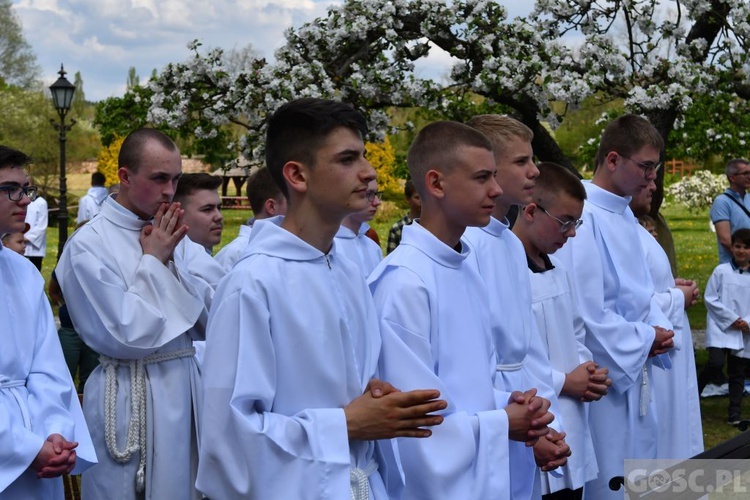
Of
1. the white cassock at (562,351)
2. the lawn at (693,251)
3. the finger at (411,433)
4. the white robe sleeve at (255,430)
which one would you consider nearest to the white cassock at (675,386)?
the white cassock at (562,351)

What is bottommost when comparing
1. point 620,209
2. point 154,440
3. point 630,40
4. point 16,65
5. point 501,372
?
point 154,440

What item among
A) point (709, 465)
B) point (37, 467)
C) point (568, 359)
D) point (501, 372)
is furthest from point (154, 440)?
point (709, 465)

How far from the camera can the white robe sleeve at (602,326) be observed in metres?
5.82

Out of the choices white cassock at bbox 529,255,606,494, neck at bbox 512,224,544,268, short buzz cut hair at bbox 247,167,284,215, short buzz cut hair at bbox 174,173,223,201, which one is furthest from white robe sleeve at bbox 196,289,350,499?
Result: short buzz cut hair at bbox 247,167,284,215

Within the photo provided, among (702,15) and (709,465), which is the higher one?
(702,15)

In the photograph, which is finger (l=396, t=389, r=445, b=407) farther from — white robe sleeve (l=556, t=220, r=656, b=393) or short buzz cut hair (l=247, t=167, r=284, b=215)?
short buzz cut hair (l=247, t=167, r=284, b=215)

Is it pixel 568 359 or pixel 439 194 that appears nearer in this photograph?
pixel 439 194

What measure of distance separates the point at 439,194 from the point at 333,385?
1131 millimetres

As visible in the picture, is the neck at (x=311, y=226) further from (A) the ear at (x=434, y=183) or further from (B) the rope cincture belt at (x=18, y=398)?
(B) the rope cincture belt at (x=18, y=398)

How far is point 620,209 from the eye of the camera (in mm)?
6379

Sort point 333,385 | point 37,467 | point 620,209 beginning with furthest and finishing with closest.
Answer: point 620,209 < point 37,467 < point 333,385

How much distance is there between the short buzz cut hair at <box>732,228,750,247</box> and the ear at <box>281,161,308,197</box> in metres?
7.11

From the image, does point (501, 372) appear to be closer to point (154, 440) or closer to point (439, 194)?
point (439, 194)

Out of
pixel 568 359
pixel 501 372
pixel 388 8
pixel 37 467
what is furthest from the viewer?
pixel 388 8
